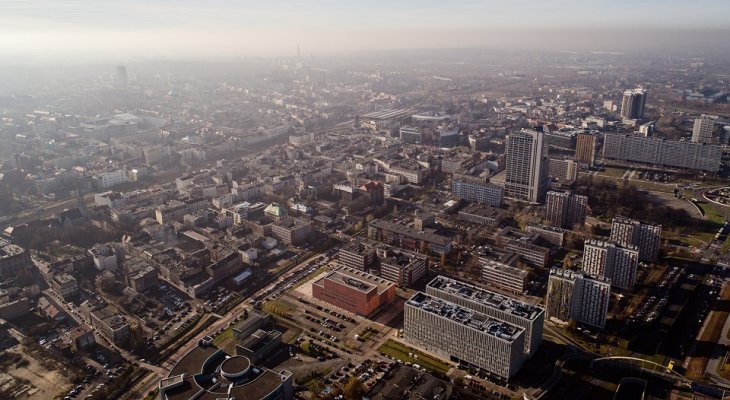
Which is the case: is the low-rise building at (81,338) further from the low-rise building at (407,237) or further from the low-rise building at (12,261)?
the low-rise building at (407,237)

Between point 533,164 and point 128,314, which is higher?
point 533,164

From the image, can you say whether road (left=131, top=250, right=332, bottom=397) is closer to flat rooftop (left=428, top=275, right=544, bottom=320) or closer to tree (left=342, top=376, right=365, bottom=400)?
tree (left=342, top=376, right=365, bottom=400)

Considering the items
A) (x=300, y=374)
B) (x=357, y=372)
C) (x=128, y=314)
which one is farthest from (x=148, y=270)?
(x=357, y=372)

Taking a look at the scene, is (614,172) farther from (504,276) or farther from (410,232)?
(504,276)

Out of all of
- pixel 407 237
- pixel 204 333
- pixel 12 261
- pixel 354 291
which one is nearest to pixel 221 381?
pixel 204 333

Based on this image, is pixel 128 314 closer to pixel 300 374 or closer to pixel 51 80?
pixel 300 374

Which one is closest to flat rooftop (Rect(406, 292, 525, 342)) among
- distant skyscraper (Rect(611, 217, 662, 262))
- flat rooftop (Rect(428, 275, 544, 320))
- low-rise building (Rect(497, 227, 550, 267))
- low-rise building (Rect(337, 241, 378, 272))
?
flat rooftop (Rect(428, 275, 544, 320))
